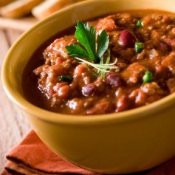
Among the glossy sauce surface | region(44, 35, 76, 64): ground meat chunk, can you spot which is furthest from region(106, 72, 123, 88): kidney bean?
region(44, 35, 76, 64): ground meat chunk

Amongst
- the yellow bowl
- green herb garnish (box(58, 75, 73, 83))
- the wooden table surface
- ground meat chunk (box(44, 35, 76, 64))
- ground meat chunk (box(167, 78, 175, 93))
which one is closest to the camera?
the yellow bowl

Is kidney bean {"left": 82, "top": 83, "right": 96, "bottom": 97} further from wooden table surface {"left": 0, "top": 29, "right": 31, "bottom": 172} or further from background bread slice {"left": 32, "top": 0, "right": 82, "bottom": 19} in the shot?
background bread slice {"left": 32, "top": 0, "right": 82, "bottom": 19}

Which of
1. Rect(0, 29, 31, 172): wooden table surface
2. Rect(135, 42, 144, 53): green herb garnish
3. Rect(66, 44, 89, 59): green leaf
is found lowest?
Rect(0, 29, 31, 172): wooden table surface

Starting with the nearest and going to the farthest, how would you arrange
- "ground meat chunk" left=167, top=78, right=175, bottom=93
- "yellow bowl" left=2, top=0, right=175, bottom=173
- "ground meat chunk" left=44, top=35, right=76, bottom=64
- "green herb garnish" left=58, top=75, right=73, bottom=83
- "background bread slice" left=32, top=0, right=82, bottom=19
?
"yellow bowl" left=2, top=0, right=175, bottom=173 < "ground meat chunk" left=167, top=78, right=175, bottom=93 < "green herb garnish" left=58, top=75, right=73, bottom=83 < "ground meat chunk" left=44, top=35, right=76, bottom=64 < "background bread slice" left=32, top=0, right=82, bottom=19

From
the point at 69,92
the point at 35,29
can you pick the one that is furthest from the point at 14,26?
the point at 69,92

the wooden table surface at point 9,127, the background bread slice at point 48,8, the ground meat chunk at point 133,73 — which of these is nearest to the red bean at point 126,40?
the ground meat chunk at point 133,73

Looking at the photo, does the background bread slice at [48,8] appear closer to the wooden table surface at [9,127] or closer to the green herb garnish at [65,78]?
the wooden table surface at [9,127]
